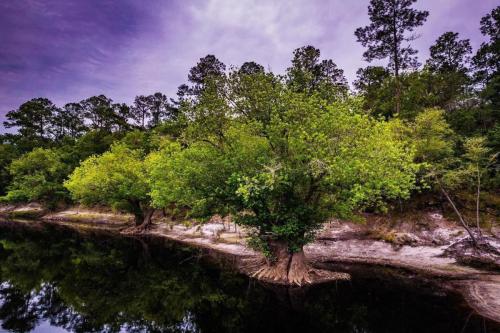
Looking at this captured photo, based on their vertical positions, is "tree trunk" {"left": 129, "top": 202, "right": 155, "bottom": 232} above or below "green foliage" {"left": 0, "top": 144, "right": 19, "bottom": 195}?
below

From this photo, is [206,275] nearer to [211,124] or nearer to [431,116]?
[211,124]

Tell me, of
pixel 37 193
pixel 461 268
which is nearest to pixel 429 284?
pixel 461 268

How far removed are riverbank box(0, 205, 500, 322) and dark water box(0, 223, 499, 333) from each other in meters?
2.62

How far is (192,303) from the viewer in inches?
891

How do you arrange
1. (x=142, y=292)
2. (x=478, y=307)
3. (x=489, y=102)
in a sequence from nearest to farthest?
(x=478, y=307), (x=142, y=292), (x=489, y=102)

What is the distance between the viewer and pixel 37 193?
78312mm

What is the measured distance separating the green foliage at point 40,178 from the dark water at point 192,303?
50586mm

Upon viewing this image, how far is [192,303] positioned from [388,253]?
75.0ft

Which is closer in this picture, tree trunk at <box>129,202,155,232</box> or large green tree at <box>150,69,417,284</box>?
large green tree at <box>150,69,417,284</box>

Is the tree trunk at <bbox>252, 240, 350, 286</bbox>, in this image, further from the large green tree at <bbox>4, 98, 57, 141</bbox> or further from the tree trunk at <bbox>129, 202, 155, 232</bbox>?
the large green tree at <bbox>4, 98, 57, 141</bbox>

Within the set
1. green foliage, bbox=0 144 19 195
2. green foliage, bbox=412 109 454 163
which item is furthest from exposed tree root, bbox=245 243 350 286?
green foliage, bbox=0 144 19 195

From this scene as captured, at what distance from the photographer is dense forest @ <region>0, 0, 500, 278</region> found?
25.4m

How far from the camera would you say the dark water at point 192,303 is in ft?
59.8

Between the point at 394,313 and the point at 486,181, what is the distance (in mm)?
27873
